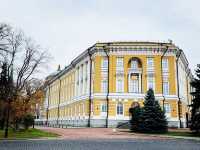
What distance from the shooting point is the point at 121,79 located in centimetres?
5819

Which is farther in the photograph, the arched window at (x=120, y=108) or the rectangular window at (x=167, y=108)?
the rectangular window at (x=167, y=108)

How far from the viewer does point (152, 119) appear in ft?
138

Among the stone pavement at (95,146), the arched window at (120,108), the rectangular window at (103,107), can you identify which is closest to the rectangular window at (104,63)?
the rectangular window at (103,107)

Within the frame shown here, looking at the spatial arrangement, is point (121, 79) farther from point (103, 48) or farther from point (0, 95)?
point (0, 95)

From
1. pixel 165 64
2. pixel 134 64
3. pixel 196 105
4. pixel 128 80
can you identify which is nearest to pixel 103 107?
pixel 128 80

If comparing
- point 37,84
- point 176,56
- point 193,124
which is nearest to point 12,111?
point 37,84

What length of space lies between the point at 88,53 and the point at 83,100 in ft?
29.0

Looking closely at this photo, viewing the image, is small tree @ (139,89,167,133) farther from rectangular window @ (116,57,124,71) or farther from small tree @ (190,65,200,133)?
rectangular window @ (116,57,124,71)

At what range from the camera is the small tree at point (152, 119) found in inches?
1650

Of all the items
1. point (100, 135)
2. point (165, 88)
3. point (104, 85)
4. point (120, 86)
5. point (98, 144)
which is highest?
point (104, 85)

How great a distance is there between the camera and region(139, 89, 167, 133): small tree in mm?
41906

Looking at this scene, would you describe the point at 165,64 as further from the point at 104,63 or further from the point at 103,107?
the point at 103,107

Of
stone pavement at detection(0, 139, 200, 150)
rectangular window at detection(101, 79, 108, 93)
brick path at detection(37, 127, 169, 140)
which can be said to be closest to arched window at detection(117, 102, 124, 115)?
rectangular window at detection(101, 79, 108, 93)

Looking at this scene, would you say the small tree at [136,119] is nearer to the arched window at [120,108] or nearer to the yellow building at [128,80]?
the yellow building at [128,80]
